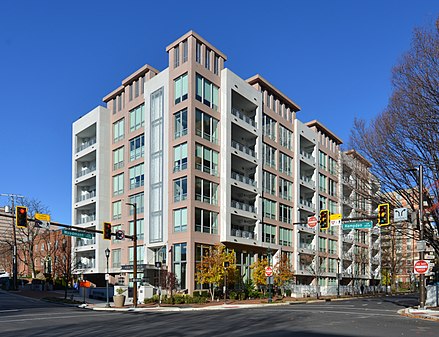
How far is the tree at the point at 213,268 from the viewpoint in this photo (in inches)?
1801

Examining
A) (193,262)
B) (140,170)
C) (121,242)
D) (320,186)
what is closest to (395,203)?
(193,262)

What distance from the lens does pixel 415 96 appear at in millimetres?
27766

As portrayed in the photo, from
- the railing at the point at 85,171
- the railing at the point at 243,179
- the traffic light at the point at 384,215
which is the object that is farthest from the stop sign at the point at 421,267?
the railing at the point at 85,171

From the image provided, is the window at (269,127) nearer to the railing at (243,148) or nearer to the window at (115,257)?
the railing at (243,148)

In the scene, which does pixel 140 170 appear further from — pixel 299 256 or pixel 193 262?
pixel 299 256

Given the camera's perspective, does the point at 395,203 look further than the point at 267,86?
No

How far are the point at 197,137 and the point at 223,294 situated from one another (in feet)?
52.6

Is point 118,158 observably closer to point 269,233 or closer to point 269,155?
point 269,155

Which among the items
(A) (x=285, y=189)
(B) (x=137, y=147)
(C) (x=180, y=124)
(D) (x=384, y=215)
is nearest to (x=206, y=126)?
(C) (x=180, y=124)

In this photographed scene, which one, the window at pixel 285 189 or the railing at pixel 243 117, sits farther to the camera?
the window at pixel 285 189

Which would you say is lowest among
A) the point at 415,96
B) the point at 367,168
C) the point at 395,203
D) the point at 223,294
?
the point at 223,294

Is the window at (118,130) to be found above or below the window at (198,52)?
below

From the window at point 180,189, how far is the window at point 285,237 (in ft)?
61.6

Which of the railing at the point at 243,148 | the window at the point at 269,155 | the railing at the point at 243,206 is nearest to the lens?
the railing at the point at 243,206
